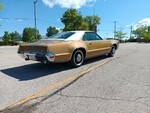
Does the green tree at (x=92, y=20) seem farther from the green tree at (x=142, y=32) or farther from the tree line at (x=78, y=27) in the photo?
the green tree at (x=142, y=32)

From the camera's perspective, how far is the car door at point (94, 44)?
24.6 ft

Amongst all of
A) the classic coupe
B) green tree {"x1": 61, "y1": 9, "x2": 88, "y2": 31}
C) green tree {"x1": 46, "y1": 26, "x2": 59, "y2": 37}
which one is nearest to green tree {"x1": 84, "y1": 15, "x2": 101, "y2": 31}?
green tree {"x1": 61, "y1": 9, "x2": 88, "y2": 31}

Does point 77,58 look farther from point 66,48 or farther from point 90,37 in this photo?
point 90,37

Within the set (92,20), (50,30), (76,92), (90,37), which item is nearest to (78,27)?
(92,20)

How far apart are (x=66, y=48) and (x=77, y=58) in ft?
2.70

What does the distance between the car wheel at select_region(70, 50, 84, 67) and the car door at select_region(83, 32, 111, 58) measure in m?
0.51

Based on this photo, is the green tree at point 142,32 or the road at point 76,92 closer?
the road at point 76,92

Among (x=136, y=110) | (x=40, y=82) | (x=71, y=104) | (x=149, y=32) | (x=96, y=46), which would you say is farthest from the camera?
(x=149, y=32)

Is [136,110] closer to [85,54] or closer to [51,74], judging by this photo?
[51,74]

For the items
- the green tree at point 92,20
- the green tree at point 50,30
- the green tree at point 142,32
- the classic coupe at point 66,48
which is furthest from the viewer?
the green tree at point 50,30

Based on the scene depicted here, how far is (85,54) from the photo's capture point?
7.32m

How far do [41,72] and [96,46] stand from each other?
113 inches

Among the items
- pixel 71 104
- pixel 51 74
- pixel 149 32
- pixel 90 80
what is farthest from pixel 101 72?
pixel 149 32

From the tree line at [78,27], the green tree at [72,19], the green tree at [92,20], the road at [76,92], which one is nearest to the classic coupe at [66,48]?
the road at [76,92]
